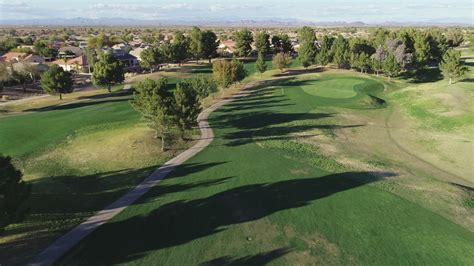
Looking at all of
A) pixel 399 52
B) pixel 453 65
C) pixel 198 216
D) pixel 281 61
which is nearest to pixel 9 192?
pixel 198 216

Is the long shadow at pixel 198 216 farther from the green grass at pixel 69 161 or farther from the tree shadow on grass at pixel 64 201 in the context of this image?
the green grass at pixel 69 161

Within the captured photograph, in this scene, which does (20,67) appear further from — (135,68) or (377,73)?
(377,73)

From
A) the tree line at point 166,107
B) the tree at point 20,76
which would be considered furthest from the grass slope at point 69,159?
the tree at point 20,76

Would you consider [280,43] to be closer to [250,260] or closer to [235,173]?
[235,173]

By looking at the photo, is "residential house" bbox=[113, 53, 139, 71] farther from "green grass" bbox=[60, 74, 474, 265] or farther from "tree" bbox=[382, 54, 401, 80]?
"green grass" bbox=[60, 74, 474, 265]

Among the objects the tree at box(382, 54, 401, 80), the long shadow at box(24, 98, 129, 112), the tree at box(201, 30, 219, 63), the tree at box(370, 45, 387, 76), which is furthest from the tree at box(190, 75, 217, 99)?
the tree at box(201, 30, 219, 63)

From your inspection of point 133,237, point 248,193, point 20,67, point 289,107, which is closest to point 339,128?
point 289,107
